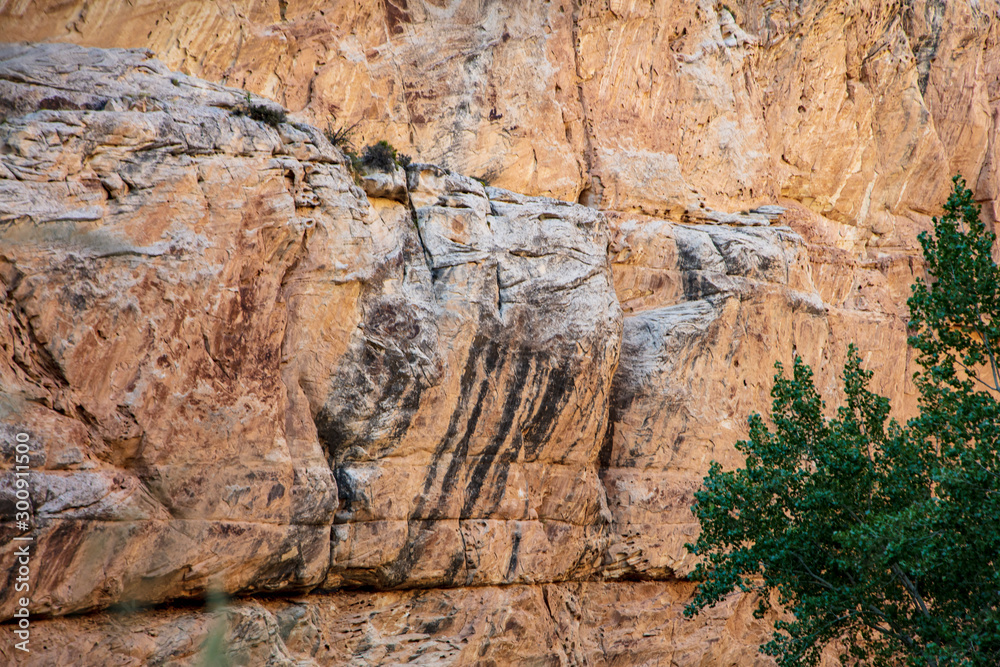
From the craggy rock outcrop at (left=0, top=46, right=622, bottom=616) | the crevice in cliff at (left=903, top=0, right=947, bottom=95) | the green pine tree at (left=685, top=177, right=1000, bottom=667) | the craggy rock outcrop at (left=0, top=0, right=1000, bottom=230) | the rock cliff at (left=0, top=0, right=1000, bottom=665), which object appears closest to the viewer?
the green pine tree at (left=685, top=177, right=1000, bottom=667)

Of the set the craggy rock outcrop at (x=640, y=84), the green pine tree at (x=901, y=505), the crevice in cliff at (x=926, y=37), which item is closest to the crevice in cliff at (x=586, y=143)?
the craggy rock outcrop at (x=640, y=84)

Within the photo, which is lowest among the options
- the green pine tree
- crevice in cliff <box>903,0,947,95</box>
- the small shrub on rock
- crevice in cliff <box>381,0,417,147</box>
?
the green pine tree

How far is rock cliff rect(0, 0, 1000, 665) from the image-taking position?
13789 mm

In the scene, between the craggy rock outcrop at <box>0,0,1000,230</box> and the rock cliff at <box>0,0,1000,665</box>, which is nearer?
the rock cliff at <box>0,0,1000,665</box>

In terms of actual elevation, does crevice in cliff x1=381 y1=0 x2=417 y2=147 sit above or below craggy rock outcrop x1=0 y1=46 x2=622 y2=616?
above

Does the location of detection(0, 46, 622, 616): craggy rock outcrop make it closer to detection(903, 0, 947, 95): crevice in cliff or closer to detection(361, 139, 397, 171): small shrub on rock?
detection(361, 139, 397, 171): small shrub on rock

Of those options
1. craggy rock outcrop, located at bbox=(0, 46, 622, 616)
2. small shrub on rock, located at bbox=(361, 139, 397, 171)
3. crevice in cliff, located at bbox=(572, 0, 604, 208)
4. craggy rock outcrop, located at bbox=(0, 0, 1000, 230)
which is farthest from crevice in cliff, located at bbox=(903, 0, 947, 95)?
small shrub on rock, located at bbox=(361, 139, 397, 171)

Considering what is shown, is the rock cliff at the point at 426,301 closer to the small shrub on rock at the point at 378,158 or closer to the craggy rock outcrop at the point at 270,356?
the craggy rock outcrop at the point at 270,356

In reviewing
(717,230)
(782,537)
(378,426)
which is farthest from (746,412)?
(378,426)

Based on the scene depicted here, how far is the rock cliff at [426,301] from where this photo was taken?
13.8 metres

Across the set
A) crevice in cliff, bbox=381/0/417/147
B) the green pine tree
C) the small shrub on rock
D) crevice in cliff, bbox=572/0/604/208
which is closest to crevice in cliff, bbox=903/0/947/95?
crevice in cliff, bbox=572/0/604/208

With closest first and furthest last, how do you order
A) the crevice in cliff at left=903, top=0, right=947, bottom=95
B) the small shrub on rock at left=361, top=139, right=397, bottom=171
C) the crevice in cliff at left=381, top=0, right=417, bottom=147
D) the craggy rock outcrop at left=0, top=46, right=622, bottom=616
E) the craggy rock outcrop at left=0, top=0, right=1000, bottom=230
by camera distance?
the craggy rock outcrop at left=0, top=46, right=622, bottom=616 < the small shrub on rock at left=361, top=139, right=397, bottom=171 < the craggy rock outcrop at left=0, top=0, right=1000, bottom=230 < the crevice in cliff at left=381, top=0, right=417, bottom=147 < the crevice in cliff at left=903, top=0, right=947, bottom=95

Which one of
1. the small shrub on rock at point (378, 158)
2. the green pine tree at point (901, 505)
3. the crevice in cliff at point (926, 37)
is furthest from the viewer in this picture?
the crevice in cliff at point (926, 37)

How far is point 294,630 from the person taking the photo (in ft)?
51.4
